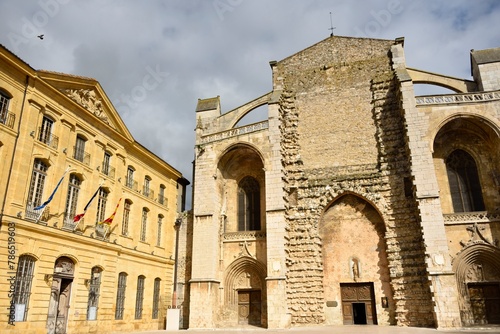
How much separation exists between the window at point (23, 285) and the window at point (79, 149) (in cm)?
462

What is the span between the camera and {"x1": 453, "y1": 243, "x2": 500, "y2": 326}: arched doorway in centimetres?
1616

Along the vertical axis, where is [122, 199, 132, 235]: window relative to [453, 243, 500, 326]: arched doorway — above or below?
above

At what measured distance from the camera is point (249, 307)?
64.1ft

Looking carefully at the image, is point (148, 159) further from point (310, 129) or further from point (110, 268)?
point (310, 129)

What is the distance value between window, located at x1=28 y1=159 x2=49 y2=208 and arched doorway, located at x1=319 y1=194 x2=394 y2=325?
1255 centimetres

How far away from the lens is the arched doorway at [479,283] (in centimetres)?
1616

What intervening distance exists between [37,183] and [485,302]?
18.2 m

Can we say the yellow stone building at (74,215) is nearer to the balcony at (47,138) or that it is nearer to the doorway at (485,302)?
the balcony at (47,138)

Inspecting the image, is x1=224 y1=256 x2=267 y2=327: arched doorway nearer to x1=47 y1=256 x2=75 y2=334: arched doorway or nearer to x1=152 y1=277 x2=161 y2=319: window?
x1=152 y1=277 x2=161 y2=319: window

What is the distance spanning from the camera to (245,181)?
72.4 feet

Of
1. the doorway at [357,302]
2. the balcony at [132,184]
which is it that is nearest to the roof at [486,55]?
Result: the doorway at [357,302]

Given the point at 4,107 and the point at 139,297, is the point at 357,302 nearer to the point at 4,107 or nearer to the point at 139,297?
the point at 139,297

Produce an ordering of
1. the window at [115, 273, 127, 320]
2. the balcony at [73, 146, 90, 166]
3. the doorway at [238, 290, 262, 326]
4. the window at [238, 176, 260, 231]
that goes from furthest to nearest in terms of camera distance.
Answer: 1. the window at [238, 176, 260, 231]
2. the doorway at [238, 290, 262, 326]
3. the window at [115, 273, 127, 320]
4. the balcony at [73, 146, 90, 166]

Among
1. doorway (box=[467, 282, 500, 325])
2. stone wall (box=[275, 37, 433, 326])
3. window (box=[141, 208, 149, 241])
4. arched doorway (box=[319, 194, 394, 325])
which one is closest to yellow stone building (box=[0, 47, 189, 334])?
window (box=[141, 208, 149, 241])
